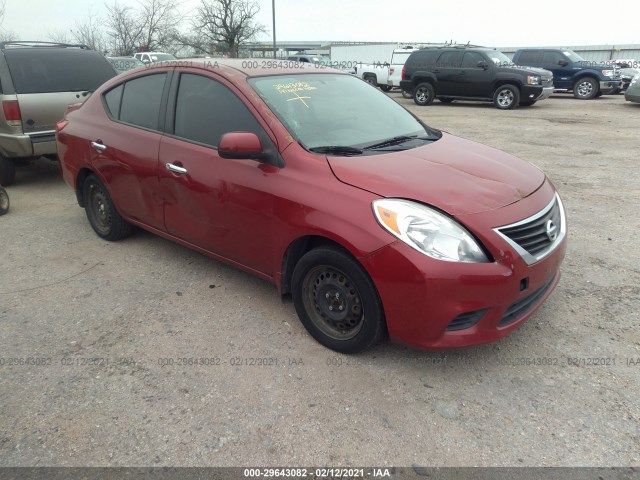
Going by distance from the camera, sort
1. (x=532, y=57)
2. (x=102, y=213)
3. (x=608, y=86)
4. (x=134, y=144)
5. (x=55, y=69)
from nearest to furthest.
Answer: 1. (x=134, y=144)
2. (x=102, y=213)
3. (x=55, y=69)
4. (x=608, y=86)
5. (x=532, y=57)

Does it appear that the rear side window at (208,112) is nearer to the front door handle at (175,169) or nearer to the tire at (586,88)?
the front door handle at (175,169)

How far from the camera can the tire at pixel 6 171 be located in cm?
651

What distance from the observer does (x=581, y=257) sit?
4.16 meters

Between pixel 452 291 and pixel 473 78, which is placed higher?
pixel 473 78

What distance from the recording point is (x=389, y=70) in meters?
21.2

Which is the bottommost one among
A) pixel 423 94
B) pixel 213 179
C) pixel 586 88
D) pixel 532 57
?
pixel 423 94

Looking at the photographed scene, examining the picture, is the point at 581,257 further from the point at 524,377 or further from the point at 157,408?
the point at 157,408

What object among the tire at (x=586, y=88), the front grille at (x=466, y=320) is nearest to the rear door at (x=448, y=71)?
the tire at (x=586, y=88)

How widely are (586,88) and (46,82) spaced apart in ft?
59.5

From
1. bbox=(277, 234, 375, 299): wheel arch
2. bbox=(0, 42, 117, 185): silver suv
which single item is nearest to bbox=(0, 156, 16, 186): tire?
bbox=(0, 42, 117, 185): silver suv

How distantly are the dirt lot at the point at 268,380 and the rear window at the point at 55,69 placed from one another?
120 inches

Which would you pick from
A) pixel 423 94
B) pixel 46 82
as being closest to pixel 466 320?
pixel 46 82

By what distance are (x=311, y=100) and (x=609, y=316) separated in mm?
2513

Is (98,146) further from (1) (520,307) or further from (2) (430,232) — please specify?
(1) (520,307)
